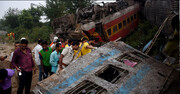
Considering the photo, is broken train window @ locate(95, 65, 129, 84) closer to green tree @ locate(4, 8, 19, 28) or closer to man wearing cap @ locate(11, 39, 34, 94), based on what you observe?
man wearing cap @ locate(11, 39, 34, 94)

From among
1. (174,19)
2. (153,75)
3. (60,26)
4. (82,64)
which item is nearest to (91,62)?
(82,64)

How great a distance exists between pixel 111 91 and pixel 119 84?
10.2 inches

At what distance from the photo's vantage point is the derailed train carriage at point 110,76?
2395 millimetres

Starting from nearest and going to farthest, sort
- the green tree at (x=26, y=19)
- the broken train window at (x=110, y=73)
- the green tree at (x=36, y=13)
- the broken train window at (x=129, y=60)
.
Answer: the broken train window at (x=110, y=73), the broken train window at (x=129, y=60), the green tree at (x=26, y=19), the green tree at (x=36, y=13)

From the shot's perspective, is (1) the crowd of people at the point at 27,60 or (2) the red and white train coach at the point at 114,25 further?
(2) the red and white train coach at the point at 114,25

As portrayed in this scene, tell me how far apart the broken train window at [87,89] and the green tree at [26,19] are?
22477 mm

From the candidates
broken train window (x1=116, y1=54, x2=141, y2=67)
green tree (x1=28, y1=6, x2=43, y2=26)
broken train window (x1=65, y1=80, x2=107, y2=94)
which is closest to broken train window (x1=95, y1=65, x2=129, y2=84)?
broken train window (x1=116, y1=54, x2=141, y2=67)

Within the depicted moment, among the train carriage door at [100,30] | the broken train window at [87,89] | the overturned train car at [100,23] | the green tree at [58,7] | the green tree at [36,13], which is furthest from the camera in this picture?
the green tree at [36,13]

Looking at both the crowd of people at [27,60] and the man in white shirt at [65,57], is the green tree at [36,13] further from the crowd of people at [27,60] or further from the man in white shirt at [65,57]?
the man in white shirt at [65,57]

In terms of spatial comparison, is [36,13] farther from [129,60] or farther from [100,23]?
[129,60]

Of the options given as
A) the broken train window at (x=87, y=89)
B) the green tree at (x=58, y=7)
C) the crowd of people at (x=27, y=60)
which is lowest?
the broken train window at (x=87, y=89)

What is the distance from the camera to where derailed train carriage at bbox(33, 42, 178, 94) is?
2.39 m

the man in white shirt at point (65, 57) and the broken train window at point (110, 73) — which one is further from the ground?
the man in white shirt at point (65, 57)

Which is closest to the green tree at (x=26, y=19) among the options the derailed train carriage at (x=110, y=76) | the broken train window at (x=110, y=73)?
the derailed train carriage at (x=110, y=76)
